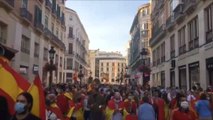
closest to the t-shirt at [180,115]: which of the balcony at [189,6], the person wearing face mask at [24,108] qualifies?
the person wearing face mask at [24,108]

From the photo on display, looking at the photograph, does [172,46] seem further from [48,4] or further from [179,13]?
[48,4]

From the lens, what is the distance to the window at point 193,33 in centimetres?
2516

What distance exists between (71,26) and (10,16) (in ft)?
161

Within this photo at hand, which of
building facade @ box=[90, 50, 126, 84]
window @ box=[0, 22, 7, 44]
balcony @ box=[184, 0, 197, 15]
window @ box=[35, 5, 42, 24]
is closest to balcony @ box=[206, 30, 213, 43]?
balcony @ box=[184, 0, 197, 15]

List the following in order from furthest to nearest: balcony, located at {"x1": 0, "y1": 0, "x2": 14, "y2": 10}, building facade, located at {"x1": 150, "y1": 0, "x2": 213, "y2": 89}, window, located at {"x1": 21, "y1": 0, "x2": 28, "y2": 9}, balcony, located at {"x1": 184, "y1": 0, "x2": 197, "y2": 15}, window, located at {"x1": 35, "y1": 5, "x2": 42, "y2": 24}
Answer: window, located at {"x1": 35, "y1": 5, "x2": 42, "y2": 24} → window, located at {"x1": 21, "y1": 0, "x2": 28, "y2": 9} → balcony, located at {"x1": 184, "y1": 0, "x2": 197, "y2": 15} → building facade, located at {"x1": 150, "y1": 0, "x2": 213, "y2": 89} → balcony, located at {"x1": 0, "y1": 0, "x2": 14, "y2": 10}

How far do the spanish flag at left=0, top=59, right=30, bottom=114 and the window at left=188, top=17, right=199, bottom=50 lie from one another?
66.3ft

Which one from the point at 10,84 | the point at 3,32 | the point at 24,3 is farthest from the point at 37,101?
the point at 24,3

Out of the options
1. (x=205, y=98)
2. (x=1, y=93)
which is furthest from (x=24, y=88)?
(x=205, y=98)

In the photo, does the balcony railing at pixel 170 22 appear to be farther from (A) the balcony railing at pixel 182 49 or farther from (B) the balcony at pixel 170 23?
(A) the balcony railing at pixel 182 49

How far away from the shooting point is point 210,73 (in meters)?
22.1

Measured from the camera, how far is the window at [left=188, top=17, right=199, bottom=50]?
25156 millimetres

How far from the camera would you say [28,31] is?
29500mm

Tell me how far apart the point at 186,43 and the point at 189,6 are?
13.0 feet

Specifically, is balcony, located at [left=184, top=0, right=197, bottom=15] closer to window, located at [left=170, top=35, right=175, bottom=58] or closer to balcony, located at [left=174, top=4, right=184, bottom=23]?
balcony, located at [left=174, top=4, right=184, bottom=23]
